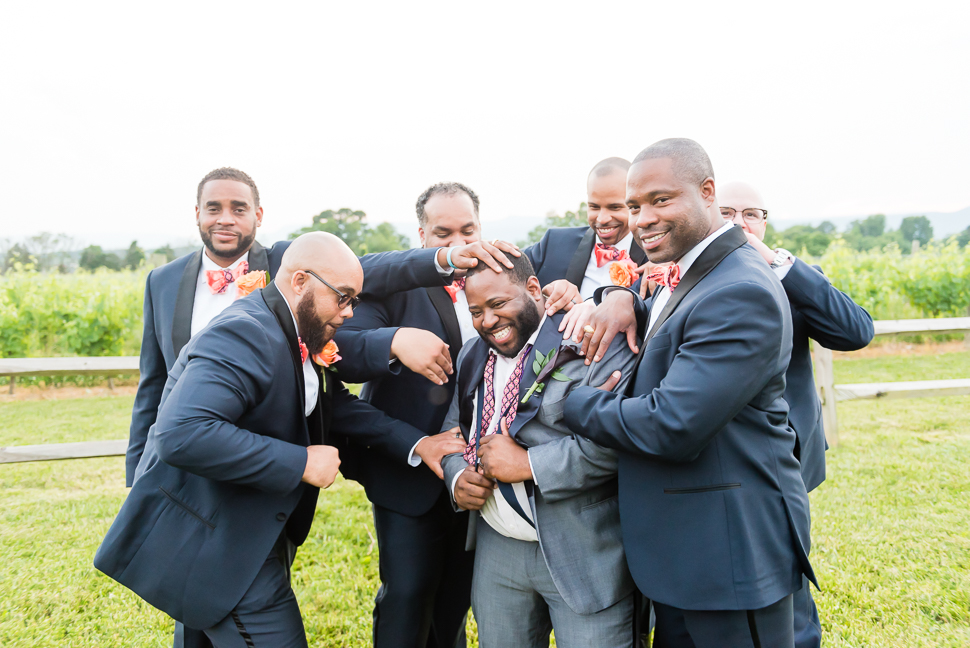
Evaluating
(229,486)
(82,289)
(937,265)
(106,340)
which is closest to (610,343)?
(229,486)

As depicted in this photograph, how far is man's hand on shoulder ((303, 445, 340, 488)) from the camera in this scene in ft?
9.46

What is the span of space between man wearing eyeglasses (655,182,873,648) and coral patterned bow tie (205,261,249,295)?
10.9 feet

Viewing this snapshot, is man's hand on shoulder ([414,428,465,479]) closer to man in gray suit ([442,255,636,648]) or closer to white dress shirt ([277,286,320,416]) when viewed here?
man in gray suit ([442,255,636,648])

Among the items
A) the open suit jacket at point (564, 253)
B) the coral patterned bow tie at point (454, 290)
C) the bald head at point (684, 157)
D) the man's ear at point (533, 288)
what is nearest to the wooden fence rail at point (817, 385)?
the coral patterned bow tie at point (454, 290)

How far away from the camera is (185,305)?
4.43m

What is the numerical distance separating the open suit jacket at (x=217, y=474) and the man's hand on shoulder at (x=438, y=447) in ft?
2.31

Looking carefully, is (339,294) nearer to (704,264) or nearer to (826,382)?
(704,264)

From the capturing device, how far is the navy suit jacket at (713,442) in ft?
7.68

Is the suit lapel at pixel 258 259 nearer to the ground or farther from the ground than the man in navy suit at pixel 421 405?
farther from the ground

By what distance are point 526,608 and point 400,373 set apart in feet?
5.09

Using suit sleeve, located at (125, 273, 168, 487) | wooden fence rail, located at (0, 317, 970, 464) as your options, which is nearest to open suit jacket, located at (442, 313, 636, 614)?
suit sleeve, located at (125, 273, 168, 487)

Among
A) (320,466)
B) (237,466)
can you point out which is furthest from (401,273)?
(237,466)

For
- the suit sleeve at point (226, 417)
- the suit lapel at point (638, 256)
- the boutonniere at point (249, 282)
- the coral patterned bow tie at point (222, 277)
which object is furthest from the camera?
the coral patterned bow tie at point (222, 277)

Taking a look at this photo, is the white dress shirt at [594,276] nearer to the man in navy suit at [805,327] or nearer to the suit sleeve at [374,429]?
the man in navy suit at [805,327]
